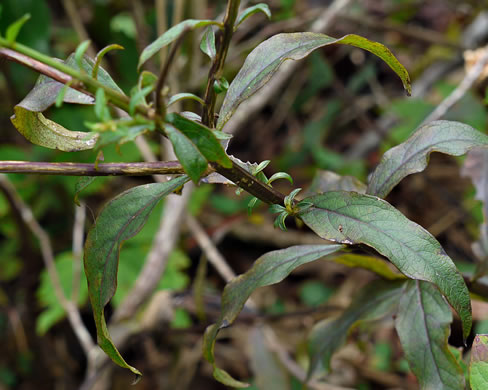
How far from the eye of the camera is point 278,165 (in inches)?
101

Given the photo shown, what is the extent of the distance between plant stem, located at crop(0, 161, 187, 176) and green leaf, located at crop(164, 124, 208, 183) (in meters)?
0.08

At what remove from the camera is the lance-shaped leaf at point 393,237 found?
592mm

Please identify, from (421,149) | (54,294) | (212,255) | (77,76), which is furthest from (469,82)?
(54,294)

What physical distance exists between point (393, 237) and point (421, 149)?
0.68 ft

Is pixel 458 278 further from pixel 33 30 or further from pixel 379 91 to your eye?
pixel 379 91

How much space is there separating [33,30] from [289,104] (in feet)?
4.46

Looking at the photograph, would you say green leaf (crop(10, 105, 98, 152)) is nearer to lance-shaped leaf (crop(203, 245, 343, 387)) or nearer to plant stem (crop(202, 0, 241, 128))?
plant stem (crop(202, 0, 241, 128))

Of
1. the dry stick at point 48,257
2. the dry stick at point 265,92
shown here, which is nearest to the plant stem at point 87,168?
the dry stick at point 48,257

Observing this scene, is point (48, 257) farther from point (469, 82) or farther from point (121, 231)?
point (469, 82)

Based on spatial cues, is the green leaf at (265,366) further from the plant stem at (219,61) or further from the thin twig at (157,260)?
the plant stem at (219,61)

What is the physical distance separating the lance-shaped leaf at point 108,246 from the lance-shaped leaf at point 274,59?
0.14 meters

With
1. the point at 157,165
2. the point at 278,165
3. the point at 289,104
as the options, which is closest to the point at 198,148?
the point at 157,165

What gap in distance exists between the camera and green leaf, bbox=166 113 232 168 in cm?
55

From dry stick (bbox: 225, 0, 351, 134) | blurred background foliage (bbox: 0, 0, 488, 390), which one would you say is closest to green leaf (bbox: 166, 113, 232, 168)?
blurred background foliage (bbox: 0, 0, 488, 390)
